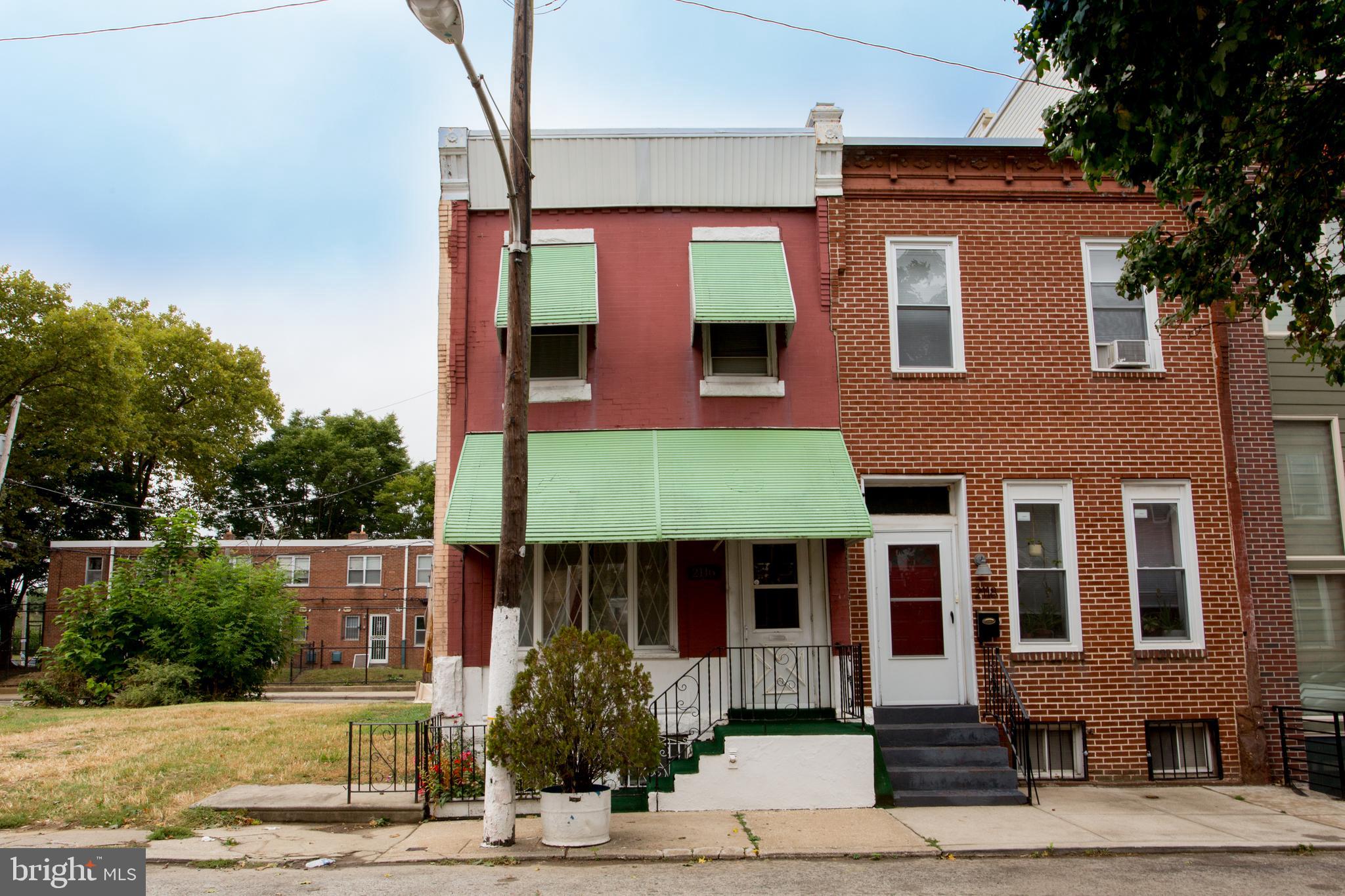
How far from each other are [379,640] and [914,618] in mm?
35030

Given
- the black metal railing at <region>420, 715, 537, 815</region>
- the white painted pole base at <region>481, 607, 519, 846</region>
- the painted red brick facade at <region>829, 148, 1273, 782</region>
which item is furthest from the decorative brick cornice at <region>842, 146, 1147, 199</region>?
the black metal railing at <region>420, 715, 537, 815</region>

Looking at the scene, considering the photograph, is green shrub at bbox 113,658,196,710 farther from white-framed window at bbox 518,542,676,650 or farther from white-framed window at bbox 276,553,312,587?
white-framed window at bbox 276,553,312,587

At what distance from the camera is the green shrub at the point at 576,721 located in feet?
27.0

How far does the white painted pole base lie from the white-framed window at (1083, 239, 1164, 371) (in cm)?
792

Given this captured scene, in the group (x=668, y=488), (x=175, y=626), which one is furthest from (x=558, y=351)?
(x=175, y=626)

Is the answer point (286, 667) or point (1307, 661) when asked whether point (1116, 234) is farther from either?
point (286, 667)

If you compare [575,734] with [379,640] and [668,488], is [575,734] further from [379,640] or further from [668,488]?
[379,640]

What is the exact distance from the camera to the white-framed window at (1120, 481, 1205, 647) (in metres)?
11.5

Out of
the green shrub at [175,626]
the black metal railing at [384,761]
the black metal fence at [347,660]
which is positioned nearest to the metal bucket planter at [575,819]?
the black metal railing at [384,761]

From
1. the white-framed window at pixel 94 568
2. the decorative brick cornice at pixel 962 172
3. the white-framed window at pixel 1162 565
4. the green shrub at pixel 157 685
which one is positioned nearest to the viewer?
the white-framed window at pixel 1162 565

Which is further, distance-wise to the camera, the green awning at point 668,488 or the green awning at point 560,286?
the green awning at point 560,286

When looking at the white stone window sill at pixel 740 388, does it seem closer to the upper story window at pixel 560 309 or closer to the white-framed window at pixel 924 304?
the upper story window at pixel 560 309

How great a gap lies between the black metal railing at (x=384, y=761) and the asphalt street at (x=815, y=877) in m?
1.52

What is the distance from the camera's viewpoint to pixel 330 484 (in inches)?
2156
